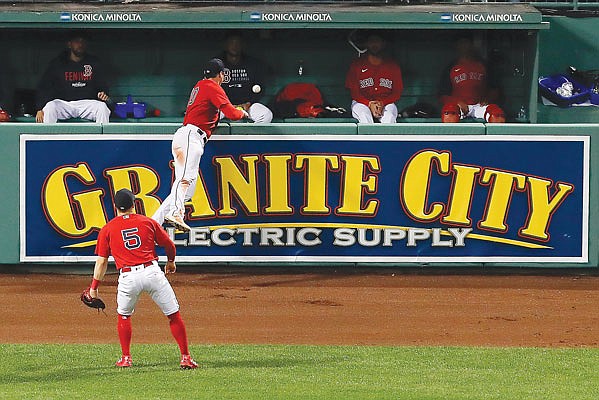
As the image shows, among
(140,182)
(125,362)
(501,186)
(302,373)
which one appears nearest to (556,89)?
(501,186)

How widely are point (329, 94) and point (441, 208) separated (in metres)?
4.07

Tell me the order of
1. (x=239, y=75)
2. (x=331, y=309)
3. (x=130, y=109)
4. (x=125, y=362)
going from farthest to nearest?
(x=130, y=109)
(x=239, y=75)
(x=331, y=309)
(x=125, y=362)

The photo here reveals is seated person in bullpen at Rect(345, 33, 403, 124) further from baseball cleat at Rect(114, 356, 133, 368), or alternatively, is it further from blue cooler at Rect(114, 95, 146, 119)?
baseball cleat at Rect(114, 356, 133, 368)

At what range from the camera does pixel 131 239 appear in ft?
29.0

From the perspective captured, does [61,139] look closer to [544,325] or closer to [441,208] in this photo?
[441,208]

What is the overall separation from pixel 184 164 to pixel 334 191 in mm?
1637

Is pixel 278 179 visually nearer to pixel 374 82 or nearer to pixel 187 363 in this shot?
pixel 374 82

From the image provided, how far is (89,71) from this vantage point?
51.6 feet

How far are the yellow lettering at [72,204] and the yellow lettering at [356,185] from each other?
2.52m

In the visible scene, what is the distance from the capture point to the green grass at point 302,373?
8.02 meters

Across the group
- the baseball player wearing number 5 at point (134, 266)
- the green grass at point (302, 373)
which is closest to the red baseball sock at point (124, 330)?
the baseball player wearing number 5 at point (134, 266)

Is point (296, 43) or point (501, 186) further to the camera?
point (296, 43)

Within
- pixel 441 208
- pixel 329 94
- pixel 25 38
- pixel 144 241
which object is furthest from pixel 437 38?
pixel 144 241

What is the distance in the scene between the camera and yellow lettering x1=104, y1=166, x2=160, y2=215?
13.2 metres
